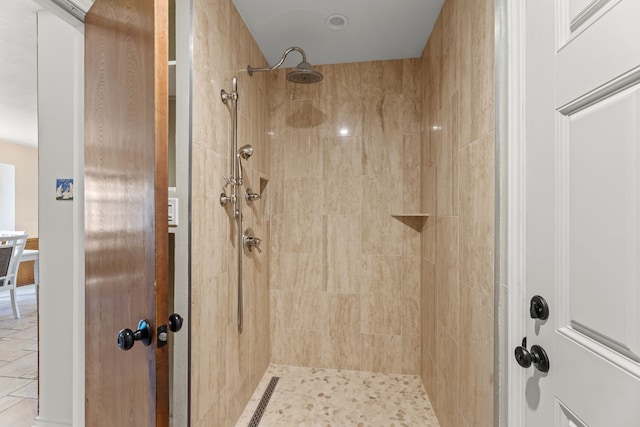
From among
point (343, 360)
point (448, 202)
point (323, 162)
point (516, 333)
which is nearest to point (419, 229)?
point (448, 202)

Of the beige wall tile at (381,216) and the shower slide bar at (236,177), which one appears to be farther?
the beige wall tile at (381,216)

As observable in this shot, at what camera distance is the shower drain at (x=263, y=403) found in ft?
6.11

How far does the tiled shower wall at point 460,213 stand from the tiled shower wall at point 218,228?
1.22m

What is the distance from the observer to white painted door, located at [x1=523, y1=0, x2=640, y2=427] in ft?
1.96

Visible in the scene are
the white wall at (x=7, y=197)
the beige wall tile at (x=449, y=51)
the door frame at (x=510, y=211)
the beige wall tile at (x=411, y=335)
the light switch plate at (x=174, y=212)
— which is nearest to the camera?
the door frame at (x=510, y=211)

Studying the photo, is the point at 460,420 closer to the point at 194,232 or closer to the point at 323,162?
the point at 194,232

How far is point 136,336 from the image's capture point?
0.83m

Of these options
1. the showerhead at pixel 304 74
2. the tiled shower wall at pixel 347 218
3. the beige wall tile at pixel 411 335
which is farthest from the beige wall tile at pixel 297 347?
the showerhead at pixel 304 74

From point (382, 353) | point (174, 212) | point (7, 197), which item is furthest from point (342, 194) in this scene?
point (7, 197)

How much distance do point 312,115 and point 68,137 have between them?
64.4 inches

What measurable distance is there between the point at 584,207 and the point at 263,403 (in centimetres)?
212

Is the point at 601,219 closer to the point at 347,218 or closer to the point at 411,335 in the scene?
the point at 347,218

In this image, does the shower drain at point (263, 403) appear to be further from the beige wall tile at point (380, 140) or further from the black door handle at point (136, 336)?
the beige wall tile at point (380, 140)

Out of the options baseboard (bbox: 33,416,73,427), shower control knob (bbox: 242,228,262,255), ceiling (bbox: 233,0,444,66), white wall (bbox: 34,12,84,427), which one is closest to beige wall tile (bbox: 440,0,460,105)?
ceiling (bbox: 233,0,444,66)
